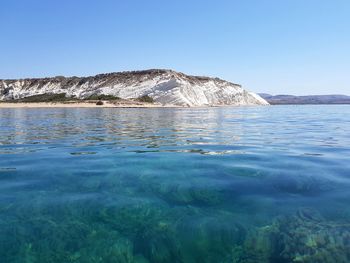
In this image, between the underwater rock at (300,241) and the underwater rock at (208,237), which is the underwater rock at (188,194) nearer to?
the underwater rock at (208,237)

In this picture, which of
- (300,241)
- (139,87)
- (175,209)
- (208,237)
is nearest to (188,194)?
(175,209)

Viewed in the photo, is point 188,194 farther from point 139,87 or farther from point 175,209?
point 139,87

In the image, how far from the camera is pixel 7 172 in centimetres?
906

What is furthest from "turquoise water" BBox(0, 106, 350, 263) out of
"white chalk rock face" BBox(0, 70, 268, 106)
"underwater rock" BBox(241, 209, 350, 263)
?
"white chalk rock face" BBox(0, 70, 268, 106)

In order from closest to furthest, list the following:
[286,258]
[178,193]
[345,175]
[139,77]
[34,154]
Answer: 1. [286,258]
2. [178,193]
3. [345,175]
4. [34,154]
5. [139,77]

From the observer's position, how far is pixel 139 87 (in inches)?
4446

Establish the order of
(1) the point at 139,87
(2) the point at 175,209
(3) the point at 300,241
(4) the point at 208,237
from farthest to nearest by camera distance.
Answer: (1) the point at 139,87
(2) the point at 175,209
(4) the point at 208,237
(3) the point at 300,241

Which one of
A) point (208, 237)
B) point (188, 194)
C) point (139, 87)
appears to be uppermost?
point (139, 87)

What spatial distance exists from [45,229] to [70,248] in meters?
0.79

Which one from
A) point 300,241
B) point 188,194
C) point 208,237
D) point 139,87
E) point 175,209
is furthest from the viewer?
point 139,87

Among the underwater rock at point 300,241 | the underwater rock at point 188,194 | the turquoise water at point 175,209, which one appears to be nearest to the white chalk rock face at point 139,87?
the turquoise water at point 175,209

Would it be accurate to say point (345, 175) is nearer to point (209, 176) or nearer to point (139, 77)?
point (209, 176)

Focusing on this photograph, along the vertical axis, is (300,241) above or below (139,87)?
below

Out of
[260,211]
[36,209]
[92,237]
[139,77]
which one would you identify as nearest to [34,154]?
[36,209]
